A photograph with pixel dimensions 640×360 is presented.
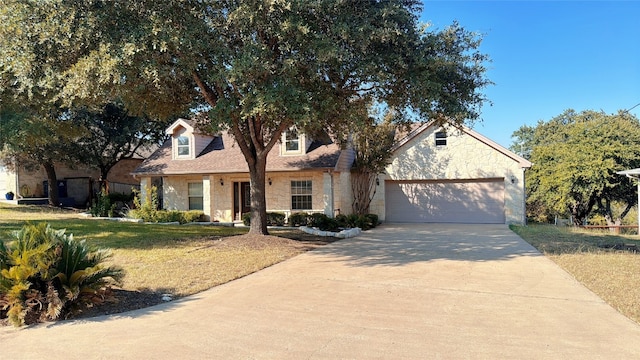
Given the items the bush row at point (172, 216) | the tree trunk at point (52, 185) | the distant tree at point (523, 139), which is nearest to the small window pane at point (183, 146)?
the bush row at point (172, 216)

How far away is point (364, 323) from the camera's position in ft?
18.1

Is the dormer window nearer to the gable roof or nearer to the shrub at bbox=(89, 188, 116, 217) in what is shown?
the shrub at bbox=(89, 188, 116, 217)

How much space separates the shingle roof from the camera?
731 inches

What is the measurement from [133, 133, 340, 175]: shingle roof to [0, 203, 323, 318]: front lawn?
378 cm

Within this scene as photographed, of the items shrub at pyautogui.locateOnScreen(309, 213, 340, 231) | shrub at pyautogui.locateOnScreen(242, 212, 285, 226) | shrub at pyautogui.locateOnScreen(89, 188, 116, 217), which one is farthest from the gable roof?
shrub at pyautogui.locateOnScreen(89, 188, 116, 217)

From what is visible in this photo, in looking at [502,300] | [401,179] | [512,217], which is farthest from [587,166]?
[502,300]

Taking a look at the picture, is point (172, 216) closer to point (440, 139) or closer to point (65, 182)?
point (440, 139)

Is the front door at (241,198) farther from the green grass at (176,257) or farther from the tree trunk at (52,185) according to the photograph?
the tree trunk at (52,185)

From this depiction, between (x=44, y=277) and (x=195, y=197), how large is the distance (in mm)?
15502

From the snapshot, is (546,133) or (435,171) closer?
(435,171)

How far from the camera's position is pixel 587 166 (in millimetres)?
21953

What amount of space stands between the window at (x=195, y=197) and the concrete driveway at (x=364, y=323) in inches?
517

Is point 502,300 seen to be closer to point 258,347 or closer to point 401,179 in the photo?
point 258,347

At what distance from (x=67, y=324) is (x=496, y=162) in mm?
18164
